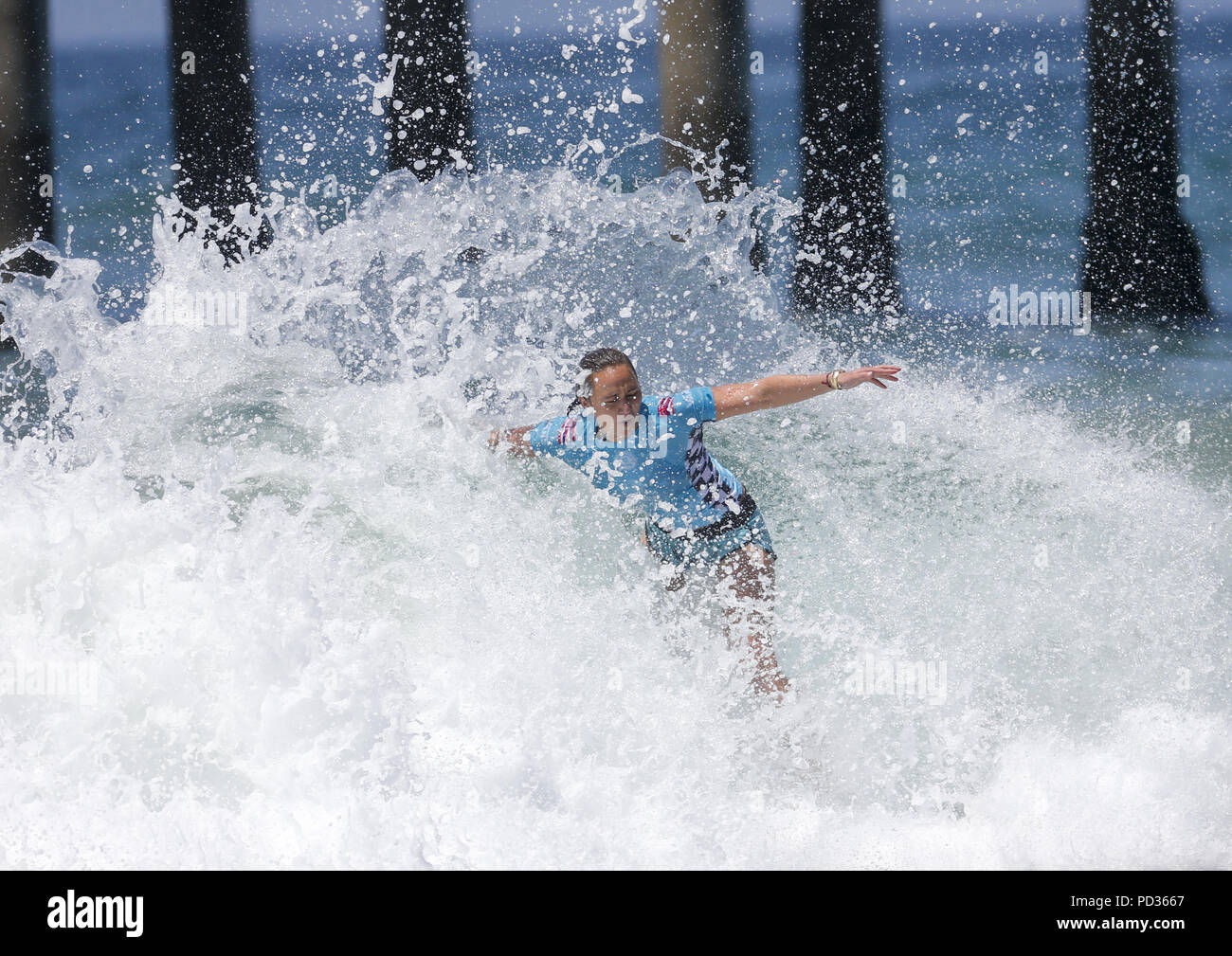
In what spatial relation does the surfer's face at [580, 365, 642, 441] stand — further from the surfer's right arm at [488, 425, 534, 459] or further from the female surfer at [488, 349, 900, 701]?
the surfer's right arm at [488, 425, 534, 459]

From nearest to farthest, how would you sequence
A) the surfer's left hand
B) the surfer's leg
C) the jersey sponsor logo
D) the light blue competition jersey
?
the surfer's left hand, the light blue competition jersey, the jersey sponsor logo, the surfer's leg

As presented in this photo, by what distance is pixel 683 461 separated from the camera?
4000mm

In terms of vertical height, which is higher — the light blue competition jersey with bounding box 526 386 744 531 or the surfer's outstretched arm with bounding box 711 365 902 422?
the surfer's outstretched arm with bounding box 711 365 902 422

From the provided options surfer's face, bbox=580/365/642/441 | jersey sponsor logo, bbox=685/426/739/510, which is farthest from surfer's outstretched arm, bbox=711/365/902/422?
surfer's face, bbox=580/365/642/441

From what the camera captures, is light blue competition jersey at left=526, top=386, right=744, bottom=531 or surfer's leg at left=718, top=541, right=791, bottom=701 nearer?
light blue competition jersey at left=526, top=386, right=744, bottom=531

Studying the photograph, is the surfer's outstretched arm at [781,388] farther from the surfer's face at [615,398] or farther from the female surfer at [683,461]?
the surfer's face at [615,398]

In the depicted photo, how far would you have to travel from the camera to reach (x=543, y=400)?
6.04 m

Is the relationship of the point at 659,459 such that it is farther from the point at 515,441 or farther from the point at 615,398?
the point at 515,441

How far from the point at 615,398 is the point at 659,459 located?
1.02 feet

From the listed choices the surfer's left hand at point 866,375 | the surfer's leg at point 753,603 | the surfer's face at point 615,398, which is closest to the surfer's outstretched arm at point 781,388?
A: the surfer's left hand at point 866,375

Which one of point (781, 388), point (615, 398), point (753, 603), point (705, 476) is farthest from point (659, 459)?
point (753, 603)

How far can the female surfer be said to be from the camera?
12.5 feet

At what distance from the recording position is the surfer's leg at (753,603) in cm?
414

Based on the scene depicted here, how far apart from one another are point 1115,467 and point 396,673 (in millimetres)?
4350
